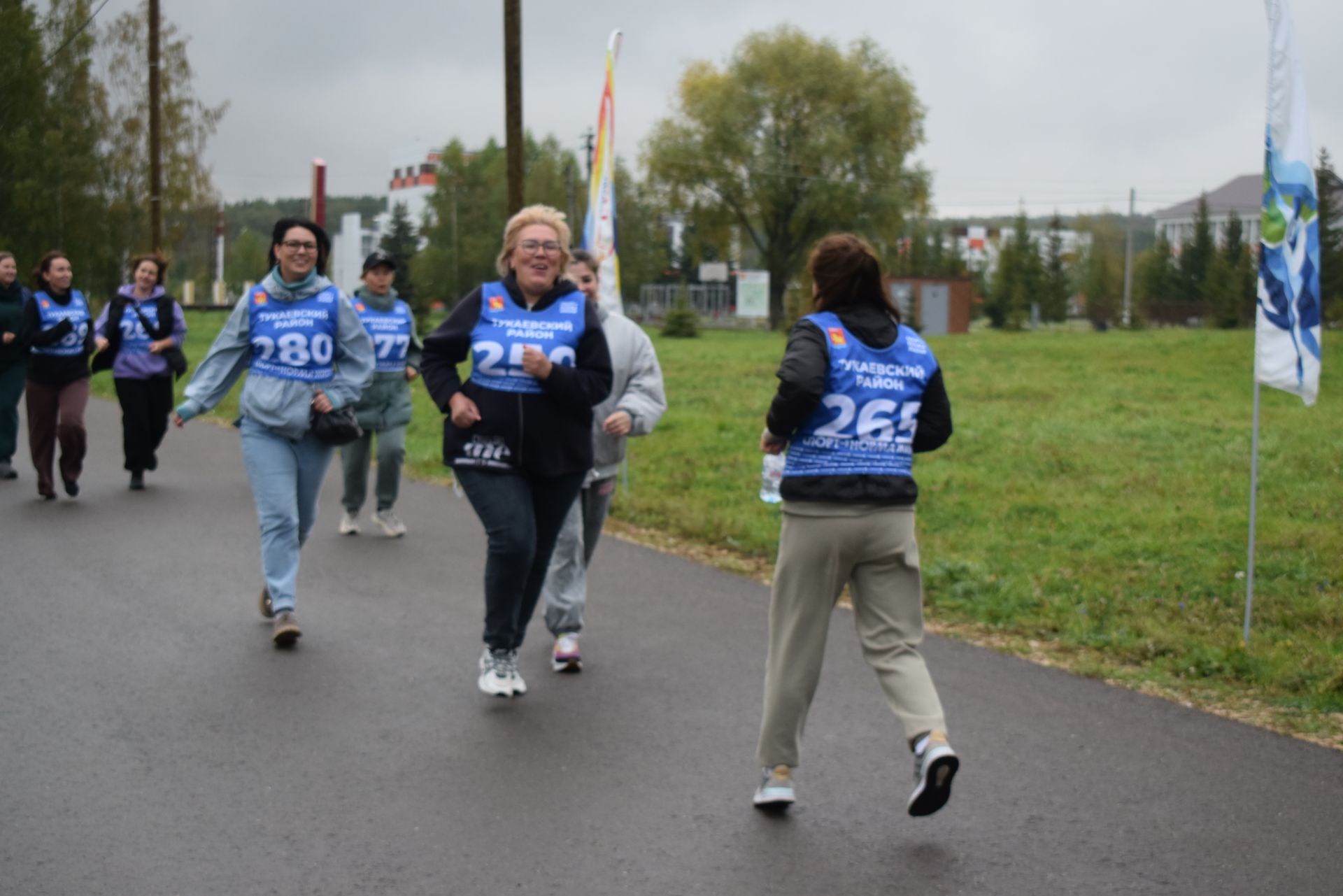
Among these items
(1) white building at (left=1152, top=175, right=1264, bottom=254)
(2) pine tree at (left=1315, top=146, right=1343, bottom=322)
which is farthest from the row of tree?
(1) white building at (left=1152, top=175, right=1264, bottom=254)

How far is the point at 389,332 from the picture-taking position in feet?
33.9

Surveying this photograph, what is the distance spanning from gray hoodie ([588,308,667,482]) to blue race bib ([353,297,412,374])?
4.06 metres

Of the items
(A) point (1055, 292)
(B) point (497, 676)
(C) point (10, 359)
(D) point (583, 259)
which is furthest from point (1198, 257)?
(B) point (497, 676)

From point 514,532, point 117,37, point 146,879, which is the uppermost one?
point 117,37

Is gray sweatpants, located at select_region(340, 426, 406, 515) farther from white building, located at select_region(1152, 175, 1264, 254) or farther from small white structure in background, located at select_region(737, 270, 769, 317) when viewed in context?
white building, located at select_region(1152, 175, 1264, 254)

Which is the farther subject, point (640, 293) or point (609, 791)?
point (640, 293)

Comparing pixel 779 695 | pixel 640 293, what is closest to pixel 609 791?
pixel 779 695

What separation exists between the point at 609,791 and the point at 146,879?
58.6 inches

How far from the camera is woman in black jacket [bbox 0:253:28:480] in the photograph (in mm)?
12445

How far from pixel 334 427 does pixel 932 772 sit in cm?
375

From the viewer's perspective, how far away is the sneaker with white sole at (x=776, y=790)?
15.4 ft

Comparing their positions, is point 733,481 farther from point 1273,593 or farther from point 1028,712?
point 1028,712

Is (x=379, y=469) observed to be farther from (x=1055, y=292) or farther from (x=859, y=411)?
(x=1055, y=292)

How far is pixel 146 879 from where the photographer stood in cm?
406
